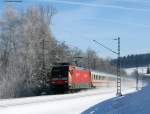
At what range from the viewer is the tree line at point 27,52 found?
254ft

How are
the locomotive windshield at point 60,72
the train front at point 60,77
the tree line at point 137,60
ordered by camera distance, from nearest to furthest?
the tree line at point 137,60, the locomotive windshield at point 60,72, the train front at point 60,77

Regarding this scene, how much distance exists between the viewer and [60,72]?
63375mm

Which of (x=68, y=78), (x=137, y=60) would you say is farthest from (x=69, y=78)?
(x=137, y=60)

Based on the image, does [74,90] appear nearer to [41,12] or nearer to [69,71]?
[69,71]

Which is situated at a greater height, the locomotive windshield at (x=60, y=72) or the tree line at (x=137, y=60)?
the tree line at (x=137, y=60)

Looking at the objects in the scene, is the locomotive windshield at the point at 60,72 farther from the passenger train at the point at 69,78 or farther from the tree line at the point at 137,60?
the tree line at the point at 137,60

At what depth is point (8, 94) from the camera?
71.2 meters

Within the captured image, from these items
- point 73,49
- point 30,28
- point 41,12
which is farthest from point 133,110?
point 73,49

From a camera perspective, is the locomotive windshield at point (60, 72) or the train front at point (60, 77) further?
the train front at point (60, 77)

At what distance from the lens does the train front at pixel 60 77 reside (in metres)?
62.5

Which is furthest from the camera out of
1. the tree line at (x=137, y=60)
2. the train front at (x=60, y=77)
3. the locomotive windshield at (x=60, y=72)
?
the train front at (x=60, y=77)

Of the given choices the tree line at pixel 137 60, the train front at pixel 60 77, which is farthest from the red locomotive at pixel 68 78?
the tree line at pixel 137 60

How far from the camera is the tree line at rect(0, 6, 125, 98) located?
7744 cm

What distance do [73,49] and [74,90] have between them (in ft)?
147
